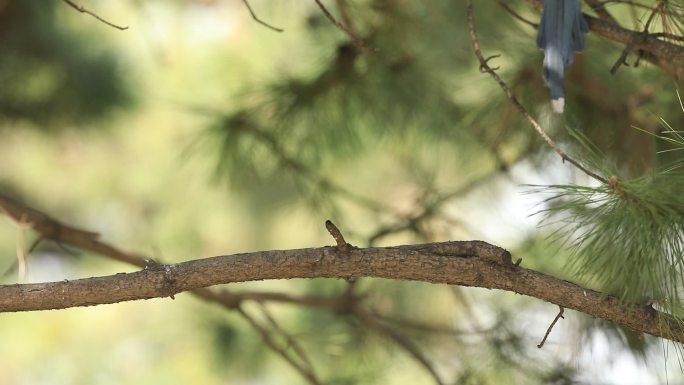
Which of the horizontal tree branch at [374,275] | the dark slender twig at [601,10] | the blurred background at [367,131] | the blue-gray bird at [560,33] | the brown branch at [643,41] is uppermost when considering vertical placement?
the blurred background at [367,131]

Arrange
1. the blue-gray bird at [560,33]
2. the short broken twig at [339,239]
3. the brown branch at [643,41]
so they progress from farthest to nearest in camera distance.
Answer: the brown branch at [643,41], the blue-gray bird at [560,33], the short broken twig at [339,239]

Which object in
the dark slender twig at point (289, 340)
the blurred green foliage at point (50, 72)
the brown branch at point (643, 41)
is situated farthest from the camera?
the blurred green foliage at point (50, 72)

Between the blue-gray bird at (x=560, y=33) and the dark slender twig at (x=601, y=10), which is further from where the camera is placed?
the dark slender twig at (x=601, y=10)

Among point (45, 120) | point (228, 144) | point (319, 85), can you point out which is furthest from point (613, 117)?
point (45, 120)

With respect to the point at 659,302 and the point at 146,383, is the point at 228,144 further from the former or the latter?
the point at 146,383

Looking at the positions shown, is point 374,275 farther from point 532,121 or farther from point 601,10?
point 601,10

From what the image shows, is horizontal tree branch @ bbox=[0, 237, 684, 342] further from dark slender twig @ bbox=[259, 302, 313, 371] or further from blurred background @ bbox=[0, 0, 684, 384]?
dark slender twig @ bbox=[259, 302, 313, 371]

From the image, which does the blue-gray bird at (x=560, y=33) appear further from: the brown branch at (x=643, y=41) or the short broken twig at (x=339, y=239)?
the short broken twig at (x=339, y=239)

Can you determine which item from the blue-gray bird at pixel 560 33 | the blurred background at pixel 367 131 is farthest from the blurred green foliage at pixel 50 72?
the blue-gray bird at pixel 560 33
